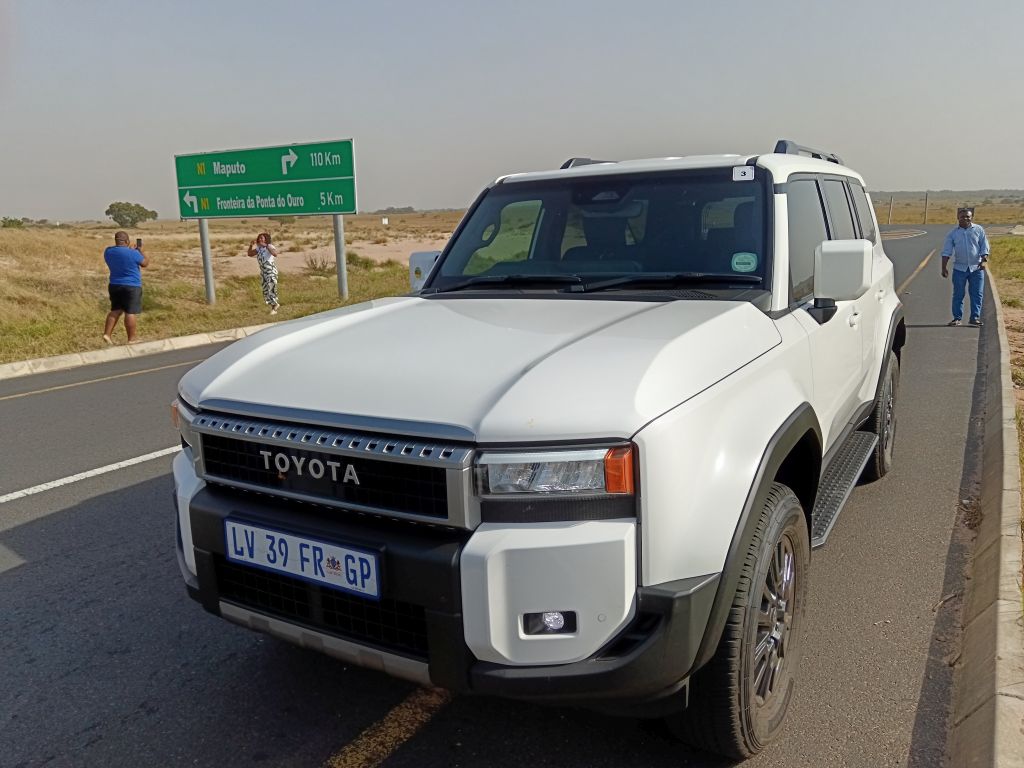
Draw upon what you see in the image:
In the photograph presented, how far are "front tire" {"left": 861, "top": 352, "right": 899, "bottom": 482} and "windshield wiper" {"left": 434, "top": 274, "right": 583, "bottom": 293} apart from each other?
94.8 inches

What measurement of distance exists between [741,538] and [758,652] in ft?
1.76

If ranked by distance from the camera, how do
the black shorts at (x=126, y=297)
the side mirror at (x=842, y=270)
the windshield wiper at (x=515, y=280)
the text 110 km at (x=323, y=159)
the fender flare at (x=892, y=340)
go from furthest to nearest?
the text 110 km at (x=323, y=159), the black shorts at (x=126, y=297), the fender flare at (x=892, y=340), the windshield wiper at (x=515, y=280), the side mirror at (x=842, y=270)

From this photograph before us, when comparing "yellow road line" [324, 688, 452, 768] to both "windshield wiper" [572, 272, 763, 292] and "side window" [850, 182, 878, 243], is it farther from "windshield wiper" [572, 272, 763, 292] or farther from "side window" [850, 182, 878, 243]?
"side window" [850, 182, 878, 243]

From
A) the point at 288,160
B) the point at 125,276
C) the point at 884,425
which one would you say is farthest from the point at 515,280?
the point at 288,160

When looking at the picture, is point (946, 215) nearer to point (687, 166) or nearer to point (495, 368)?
point (687, 166)

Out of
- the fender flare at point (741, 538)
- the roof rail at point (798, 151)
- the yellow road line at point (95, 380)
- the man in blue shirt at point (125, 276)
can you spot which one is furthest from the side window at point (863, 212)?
the man in blue shirt at point (125, 276)

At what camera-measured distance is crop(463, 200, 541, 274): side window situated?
4.16m

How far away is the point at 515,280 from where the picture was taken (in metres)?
3.81

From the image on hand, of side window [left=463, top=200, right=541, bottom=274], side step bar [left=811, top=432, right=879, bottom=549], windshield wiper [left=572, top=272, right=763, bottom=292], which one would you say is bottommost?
side step bar [left=811, top=432, right=879, bottom=549]

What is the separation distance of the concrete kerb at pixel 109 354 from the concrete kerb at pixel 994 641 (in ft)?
27.0

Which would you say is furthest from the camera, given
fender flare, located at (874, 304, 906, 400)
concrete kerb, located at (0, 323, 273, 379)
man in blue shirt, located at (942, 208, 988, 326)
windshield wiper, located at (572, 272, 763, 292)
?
man in blue shirt, located at (942, 208, 988, 326)

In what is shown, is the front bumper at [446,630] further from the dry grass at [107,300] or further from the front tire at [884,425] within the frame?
the dry grass at [107,300]

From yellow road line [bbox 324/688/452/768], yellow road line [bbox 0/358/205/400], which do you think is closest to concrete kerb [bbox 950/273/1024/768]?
yellow road line [bbox 324/688/452/768]

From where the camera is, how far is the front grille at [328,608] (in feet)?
7.72
